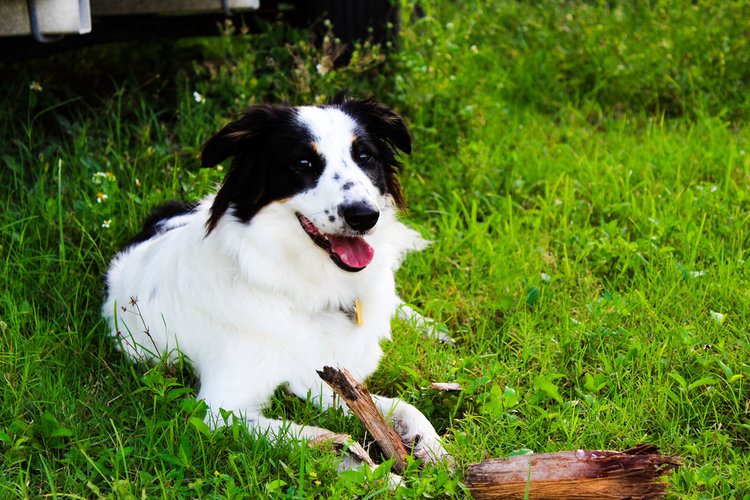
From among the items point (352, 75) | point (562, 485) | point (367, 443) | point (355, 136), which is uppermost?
point (355, 136)

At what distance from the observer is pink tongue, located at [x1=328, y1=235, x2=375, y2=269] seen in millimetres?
2996

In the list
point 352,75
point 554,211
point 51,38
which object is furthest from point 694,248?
point 51,38

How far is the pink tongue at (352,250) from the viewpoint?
3.00m

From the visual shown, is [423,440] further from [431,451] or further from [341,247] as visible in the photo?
[341,247]

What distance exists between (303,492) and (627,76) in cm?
440

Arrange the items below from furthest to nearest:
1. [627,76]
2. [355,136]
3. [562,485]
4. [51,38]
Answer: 1. [627,76]
2. [51,38]
3. [355,136]
4. [562,485]

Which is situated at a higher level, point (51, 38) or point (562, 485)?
point (51, 38)

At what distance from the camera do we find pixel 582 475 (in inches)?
95.0

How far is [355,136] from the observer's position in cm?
306

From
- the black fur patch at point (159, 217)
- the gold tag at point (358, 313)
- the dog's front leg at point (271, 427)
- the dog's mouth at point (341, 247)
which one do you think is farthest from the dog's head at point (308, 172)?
the black fur patch at point (159, 217)

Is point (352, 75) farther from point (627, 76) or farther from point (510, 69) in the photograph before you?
point (627, 76)

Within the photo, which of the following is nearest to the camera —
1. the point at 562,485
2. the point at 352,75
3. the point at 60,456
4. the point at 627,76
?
the point at 562,485

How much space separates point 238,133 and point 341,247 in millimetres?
570

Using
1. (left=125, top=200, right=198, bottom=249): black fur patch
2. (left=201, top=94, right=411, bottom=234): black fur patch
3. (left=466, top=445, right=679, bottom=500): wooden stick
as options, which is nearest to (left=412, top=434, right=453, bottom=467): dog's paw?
(left=466, top=445, right=679, bottom=500): wooden stick
